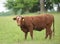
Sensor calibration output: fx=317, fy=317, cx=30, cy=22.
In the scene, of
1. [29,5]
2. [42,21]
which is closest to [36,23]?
[42,21]

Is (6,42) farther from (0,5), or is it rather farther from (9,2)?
(0,5)

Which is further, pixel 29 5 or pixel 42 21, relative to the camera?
pixel 29 5

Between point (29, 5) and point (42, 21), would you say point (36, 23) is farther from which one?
point (29, 5)

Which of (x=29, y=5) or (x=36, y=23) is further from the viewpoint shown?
(x=29, y=5)

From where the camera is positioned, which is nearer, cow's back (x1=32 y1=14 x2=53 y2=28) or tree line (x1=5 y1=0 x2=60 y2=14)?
cow's back (x1=32 y1=14 x2=53 y2=28)

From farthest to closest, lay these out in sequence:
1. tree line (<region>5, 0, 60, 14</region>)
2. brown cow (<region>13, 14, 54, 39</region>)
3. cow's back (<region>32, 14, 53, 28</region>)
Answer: tree line (<region>5, 0, 60, 14</region>) → cow's back (<region>32, 14, 53, 28</region>) → brown cow (<region>13, 14, 54, 39</region>)

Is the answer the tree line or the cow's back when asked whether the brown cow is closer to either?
the cow's back

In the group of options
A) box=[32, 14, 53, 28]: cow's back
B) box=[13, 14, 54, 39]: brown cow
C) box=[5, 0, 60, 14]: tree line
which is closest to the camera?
box=[13, 14, 54, 39]: brown cow

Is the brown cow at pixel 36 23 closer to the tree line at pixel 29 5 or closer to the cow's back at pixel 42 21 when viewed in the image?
the cow's back at pixel 42 21

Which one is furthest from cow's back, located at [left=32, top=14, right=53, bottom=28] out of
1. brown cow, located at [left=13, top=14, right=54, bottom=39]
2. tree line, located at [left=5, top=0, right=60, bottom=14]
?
A: tree line, located at [left=5, top=0, right=60, bottom=14]

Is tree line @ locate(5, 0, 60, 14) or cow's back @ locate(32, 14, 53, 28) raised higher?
cow's back @ locate(32, 14, 53, 28)

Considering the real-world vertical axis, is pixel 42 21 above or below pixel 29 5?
above

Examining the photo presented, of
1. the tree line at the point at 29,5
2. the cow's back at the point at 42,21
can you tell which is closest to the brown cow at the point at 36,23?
the cow's back at the point at 42,21

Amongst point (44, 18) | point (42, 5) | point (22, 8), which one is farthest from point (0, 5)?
point (44, 18)
